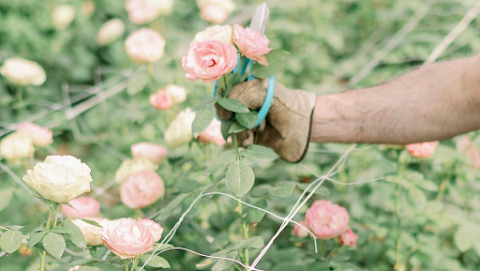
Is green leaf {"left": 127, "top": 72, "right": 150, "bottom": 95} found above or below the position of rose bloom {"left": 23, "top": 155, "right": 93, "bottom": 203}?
below

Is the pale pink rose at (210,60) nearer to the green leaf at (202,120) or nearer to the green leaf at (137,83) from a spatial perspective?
the green leaf at (202,120)

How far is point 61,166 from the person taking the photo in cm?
120

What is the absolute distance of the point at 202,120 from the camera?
1339 millimetres

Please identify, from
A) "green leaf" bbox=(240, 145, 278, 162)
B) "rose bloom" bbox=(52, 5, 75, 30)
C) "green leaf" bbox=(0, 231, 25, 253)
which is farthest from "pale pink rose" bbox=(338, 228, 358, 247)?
"rose bloom" bbox=(52, 5, 75, 30)

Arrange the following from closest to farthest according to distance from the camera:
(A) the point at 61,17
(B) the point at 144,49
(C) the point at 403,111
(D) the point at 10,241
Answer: (D) the point at 10,241 → (C) the point at 403,111 → (B) the point at 144,49 → (A) the point at 61,17

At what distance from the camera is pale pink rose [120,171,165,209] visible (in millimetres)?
1713

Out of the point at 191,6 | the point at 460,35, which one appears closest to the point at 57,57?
the point at 191,6

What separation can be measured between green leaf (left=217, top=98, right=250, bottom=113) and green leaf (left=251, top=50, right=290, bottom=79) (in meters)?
0.09

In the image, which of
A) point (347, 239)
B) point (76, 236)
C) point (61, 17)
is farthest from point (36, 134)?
point (61, 17)

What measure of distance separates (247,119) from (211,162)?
1.22 feet

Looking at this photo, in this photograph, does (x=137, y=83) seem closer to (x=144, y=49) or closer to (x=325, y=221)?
(x=144, y=49)

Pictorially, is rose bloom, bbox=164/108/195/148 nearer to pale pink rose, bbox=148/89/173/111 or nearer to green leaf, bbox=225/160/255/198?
pale pink rose, bbox=148/89/173/111

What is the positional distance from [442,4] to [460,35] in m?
0.70

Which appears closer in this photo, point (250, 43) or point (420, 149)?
point (250, 43)
